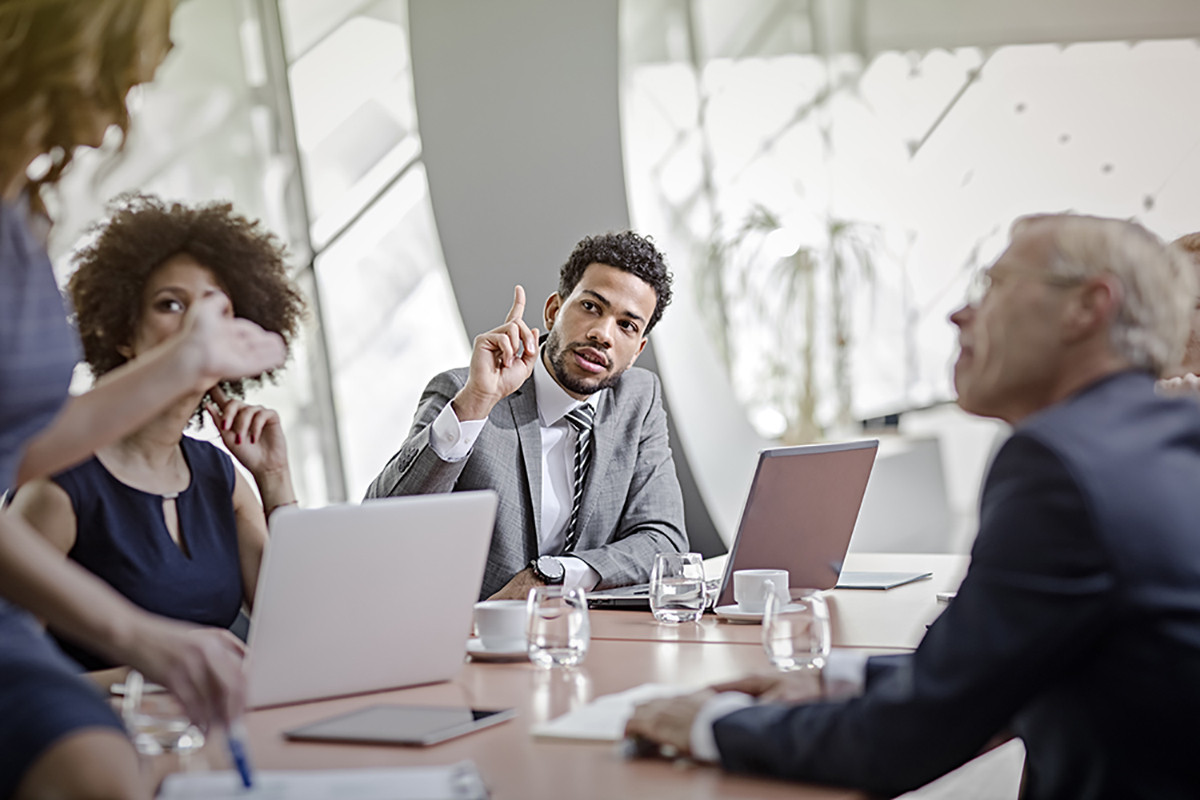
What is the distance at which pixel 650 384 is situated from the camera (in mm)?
3383

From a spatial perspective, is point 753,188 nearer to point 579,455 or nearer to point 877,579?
point 579,455

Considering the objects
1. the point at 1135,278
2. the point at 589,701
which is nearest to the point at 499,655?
the point at 589,701

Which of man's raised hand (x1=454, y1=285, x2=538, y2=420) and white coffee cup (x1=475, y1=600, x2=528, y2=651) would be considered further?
man's raised hand (x1=454, y1=285, x2=538, y2=420)

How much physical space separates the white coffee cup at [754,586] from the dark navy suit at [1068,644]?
0.93 meters

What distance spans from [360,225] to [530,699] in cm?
485

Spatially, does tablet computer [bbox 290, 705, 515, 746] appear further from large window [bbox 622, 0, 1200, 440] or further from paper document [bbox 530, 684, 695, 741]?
large window [bbox 622, 0, 1200, 440]

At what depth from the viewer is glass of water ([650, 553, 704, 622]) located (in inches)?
89.0

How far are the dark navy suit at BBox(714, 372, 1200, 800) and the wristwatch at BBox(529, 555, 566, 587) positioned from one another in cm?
137

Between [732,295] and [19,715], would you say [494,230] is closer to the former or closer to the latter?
[732,295]

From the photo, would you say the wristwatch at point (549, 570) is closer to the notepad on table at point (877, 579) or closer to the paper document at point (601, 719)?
the notepad on table at point (877, 579)

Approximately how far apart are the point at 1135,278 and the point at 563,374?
1.90 metres

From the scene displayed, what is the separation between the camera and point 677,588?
2.26 m

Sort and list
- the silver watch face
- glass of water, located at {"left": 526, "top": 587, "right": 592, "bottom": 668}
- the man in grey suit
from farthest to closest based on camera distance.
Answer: the man in grey suit, the silver watch face, glass of water, located at {"left": 526, "top": 587, "right": 592, "bottom": 668}

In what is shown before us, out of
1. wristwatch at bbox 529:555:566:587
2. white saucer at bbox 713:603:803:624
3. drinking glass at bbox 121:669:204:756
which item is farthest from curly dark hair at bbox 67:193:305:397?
drinking glass at bbox 121:669:204:756
